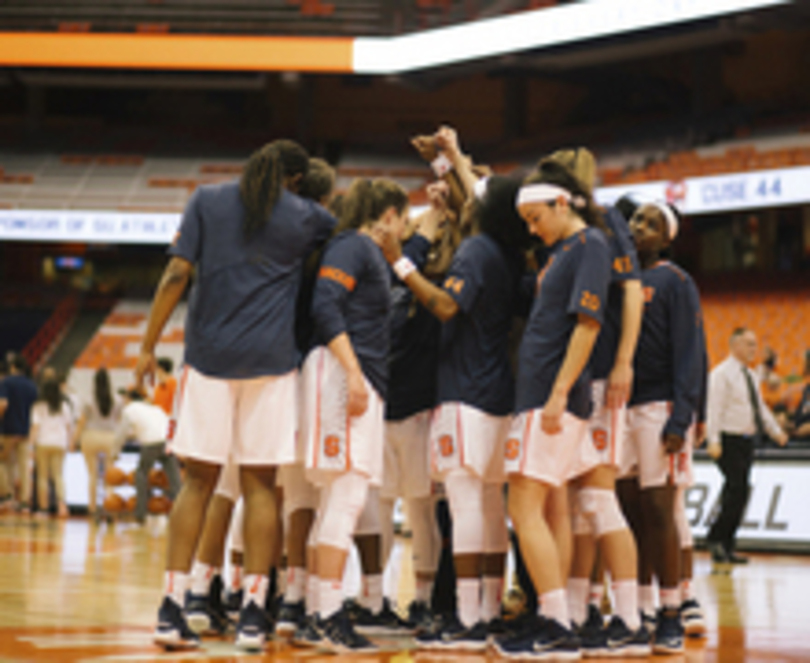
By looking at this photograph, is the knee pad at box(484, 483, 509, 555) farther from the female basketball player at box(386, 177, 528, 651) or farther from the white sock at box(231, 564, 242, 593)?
the white sock at box(231, 564, 242, 593)

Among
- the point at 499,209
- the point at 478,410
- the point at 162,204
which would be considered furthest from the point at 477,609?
the point at 162,204

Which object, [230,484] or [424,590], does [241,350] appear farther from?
[424,590]

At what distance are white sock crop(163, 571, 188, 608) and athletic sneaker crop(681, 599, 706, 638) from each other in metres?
2.28

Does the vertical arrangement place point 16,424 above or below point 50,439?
above

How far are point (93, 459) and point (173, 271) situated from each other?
28.5ft

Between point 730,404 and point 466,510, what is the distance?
500 centimetres

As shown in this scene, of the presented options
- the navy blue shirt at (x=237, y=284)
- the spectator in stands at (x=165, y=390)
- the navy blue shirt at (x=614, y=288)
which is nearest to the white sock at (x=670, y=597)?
the navy blue shirt at (x=614, y=288)

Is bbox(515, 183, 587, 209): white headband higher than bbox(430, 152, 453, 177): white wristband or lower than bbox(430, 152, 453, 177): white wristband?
lower

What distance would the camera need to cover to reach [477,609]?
4.06 meters

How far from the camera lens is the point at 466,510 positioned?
4074 mm

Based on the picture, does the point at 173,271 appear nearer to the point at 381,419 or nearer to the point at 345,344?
the point at 345,344

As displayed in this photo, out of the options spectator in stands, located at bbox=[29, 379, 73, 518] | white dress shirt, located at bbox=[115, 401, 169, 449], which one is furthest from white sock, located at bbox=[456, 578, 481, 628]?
spectator in stands, located at bbox=[29, 379, 73, 518]

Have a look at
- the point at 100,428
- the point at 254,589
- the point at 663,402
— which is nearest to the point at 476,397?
the point at 663,402

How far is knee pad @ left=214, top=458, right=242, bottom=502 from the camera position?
4.37 metres
